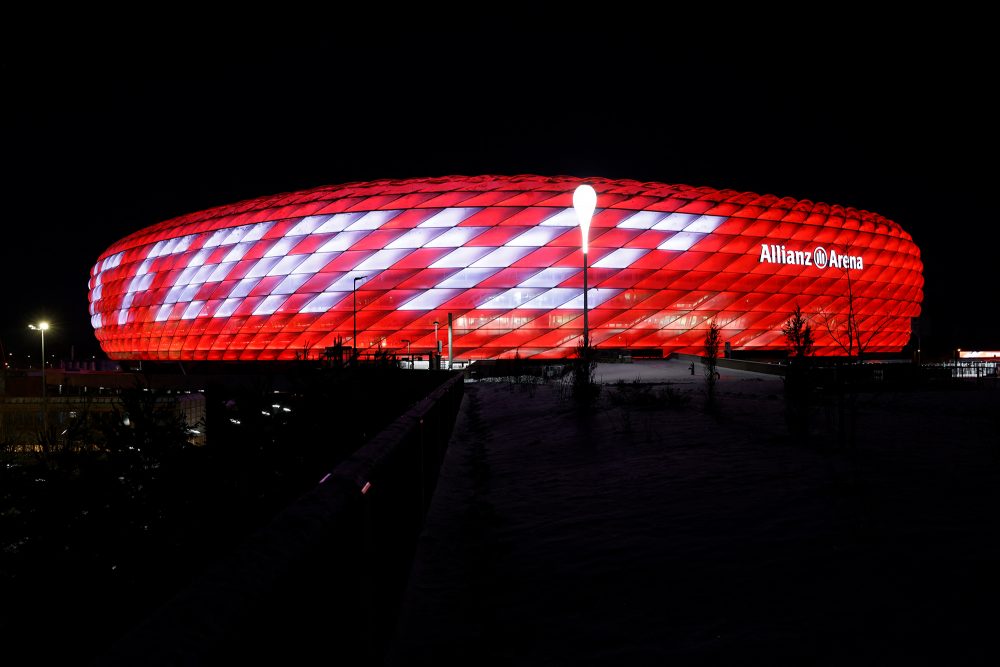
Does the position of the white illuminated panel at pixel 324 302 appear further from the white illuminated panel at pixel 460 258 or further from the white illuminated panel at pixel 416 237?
the white illuminated panel at pixel 460 258

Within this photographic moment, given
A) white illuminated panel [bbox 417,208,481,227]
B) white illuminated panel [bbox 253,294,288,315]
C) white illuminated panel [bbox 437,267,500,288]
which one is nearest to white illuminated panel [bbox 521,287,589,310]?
white illuminated panel [bbox 437,267,500,288]

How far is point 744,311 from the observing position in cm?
4984

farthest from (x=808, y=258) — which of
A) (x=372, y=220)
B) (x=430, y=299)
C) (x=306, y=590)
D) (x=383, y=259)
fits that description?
(x=306, y=590)

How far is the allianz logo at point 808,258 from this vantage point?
49.3 metres

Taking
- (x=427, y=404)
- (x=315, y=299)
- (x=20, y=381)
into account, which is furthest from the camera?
(x=315, y=299)

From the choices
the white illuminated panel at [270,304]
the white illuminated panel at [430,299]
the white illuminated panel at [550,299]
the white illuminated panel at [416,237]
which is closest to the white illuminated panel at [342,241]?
the white illuminated panel at [416,237]

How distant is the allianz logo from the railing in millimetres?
49645

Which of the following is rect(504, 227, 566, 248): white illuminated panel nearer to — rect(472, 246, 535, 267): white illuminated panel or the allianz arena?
the allianz arena

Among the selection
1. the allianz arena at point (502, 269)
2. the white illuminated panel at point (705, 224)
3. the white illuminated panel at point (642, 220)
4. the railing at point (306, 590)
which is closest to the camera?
the railing at point (306, 590)

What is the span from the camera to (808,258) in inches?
2005

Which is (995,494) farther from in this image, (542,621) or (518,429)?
(518,429)

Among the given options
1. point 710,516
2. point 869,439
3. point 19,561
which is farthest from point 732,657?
point 869,439

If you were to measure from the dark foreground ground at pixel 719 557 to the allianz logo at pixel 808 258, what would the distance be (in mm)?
42667

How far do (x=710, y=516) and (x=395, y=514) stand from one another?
107 inches
